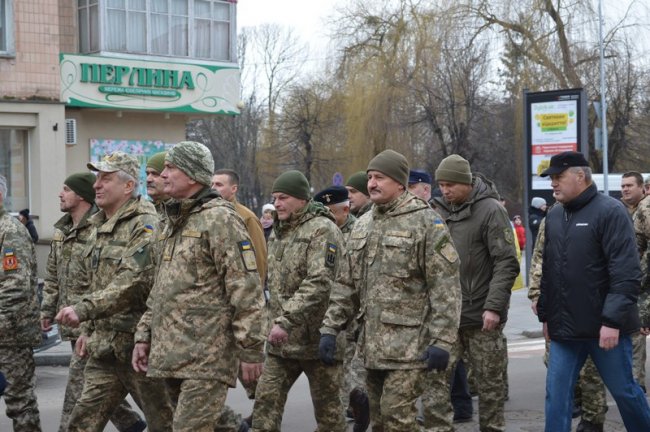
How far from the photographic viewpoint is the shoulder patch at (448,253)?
5.98 metres

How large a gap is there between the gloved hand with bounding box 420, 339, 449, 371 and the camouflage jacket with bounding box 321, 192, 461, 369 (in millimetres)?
45

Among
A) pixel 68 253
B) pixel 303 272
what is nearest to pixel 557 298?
pixel 303 272

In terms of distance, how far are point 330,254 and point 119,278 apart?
4.88 ft

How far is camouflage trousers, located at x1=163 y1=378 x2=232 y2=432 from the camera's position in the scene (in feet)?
17.7

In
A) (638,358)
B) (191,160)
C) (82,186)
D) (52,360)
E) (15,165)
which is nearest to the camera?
(191,160)

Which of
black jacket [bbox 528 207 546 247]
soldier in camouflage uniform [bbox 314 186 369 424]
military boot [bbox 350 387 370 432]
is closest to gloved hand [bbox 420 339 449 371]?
military boot [bbox 350 387 370 432]

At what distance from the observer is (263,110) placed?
4978cm

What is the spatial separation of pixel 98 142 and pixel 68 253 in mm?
16460

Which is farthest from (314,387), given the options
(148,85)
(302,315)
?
(148,85)

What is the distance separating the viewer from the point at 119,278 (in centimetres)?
617

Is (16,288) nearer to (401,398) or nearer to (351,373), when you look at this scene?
(351,373)

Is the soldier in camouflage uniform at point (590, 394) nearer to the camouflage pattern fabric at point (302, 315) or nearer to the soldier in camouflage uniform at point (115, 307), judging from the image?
the camouflage pattern fabric at point (302, 315)

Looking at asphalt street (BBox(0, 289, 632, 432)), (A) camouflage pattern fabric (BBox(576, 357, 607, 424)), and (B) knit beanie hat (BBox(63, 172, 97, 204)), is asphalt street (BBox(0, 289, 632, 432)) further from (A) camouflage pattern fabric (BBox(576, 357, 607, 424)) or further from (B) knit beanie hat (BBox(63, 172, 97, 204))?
(B) knit beanie hat (BBox(63, 172, 97, 204))

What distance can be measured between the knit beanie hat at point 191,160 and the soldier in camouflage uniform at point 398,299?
3.47 feet
